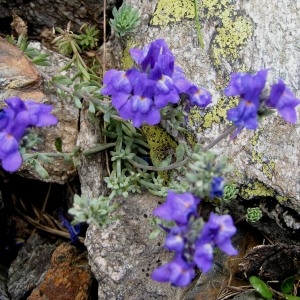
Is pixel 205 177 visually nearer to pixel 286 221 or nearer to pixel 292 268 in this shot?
pixel 286 221

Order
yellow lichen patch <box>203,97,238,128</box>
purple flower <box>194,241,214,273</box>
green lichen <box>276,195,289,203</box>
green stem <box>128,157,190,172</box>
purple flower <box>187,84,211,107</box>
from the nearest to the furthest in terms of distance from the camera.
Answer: purple flower <box>194,241,214,273</box> < purple flower <box>187,84,211,107</box> < green stem <box>128,157,190,172</box> < green lichen <box>276,195,289,203</box> < yellow lichen patch <box>203,97,238,128</box>

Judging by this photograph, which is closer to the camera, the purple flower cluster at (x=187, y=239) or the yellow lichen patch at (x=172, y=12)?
the purple flower cluster at (x=187, y=239)

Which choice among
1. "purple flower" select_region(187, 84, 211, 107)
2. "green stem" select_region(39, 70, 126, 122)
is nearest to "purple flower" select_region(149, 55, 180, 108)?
"purple flower" select_region(187, 84, 211, 107)

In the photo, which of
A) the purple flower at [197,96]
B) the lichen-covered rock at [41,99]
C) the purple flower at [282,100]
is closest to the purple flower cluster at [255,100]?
the purple flower at [282,100]

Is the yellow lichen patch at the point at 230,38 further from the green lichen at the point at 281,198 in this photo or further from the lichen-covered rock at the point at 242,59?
the green lichen at the point at 281,198

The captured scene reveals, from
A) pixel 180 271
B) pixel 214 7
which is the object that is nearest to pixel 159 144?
pixel 214 7

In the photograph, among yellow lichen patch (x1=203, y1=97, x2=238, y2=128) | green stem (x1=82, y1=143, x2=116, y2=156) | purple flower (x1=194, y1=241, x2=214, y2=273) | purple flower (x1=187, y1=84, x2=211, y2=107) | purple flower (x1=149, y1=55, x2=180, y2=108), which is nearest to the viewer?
purple flower (x1=194, y1=241, x2=214, y2=273)

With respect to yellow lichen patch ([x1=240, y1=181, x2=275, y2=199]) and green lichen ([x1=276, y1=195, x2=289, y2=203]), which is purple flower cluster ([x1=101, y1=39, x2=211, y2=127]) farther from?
green lichen ([x1=276, y1=195, x2=289, y2=203])
